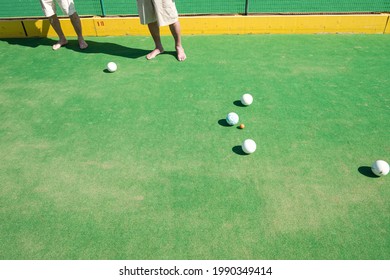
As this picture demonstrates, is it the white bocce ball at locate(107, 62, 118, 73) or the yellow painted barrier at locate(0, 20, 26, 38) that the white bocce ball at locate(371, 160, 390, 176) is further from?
the yellow painted barrier at locate(0, 20, 26, 38)

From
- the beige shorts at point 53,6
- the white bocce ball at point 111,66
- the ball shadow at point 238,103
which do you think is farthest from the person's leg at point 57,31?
the ball shadow at point 238,103

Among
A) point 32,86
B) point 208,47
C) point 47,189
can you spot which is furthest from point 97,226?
point 208,47

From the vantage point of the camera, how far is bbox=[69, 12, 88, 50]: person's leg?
5.81 meters

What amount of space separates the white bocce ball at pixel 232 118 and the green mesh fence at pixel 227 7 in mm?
3538

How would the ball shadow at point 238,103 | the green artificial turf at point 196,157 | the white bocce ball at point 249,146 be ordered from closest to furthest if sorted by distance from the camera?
the green artificial turf at point 196,157
the white bocce ball at point 249,146
the ball shadow at point 238,103

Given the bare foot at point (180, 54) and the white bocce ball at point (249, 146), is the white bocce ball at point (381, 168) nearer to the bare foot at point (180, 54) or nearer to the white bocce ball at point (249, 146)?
the white bocce ball at point (249, 146)

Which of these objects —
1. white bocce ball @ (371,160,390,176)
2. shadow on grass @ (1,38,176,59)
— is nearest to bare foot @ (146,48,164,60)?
shadow on grass @ (1,38,176,59)

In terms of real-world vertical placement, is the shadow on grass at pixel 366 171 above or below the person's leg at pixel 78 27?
below

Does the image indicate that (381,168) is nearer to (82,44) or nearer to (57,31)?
(82,44)

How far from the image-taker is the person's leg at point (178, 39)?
204 inches

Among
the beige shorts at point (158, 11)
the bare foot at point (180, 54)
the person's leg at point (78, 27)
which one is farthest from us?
the person's leg at point (78, 27)

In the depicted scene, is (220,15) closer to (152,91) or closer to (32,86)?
(152,91)

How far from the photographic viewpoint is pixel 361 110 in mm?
4008

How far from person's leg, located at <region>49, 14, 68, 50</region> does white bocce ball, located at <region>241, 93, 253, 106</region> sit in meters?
4.06
